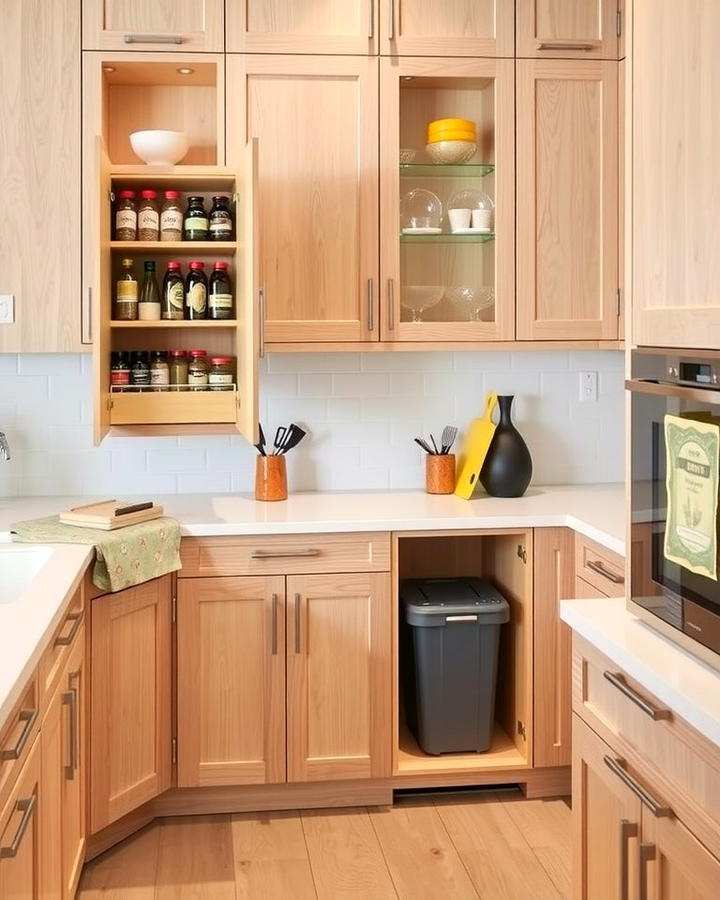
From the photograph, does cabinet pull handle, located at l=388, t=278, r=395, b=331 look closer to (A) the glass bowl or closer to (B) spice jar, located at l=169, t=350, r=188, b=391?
(A) the glass bowl

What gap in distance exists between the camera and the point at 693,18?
5.88ft

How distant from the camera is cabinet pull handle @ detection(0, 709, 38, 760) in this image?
1.72 m

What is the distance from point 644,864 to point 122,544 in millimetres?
1681

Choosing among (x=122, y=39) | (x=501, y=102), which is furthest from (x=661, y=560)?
(x=122, y=39)

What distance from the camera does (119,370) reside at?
347 cm

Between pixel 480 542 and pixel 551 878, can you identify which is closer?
pixel 551 878

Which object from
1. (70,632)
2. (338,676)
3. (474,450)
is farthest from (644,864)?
(474,450)

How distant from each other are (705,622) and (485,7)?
7.85 ft

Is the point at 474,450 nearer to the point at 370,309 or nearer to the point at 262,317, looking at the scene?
the point at 370,309

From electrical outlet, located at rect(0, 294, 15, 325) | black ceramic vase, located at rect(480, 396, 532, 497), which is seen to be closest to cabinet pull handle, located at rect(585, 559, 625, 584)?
black ceramic vase, located at rect(480, 396, 532, 497)

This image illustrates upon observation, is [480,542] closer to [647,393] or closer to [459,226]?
[459,226]

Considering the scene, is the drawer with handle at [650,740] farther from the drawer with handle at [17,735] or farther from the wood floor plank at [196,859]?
the wood floor plank at [196,859]

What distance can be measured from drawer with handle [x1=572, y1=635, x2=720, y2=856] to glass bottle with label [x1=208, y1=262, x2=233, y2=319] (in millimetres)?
1758

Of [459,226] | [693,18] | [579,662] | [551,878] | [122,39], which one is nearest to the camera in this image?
[693,18]
